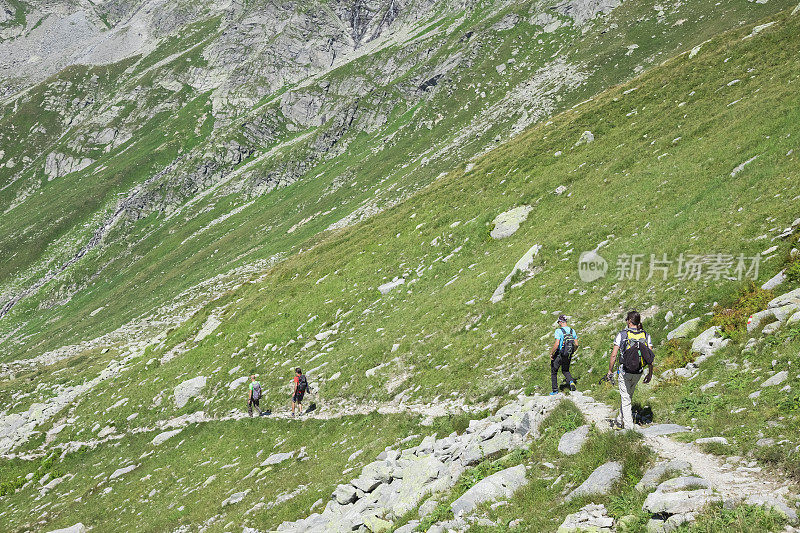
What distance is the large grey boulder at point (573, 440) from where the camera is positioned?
31.3ft

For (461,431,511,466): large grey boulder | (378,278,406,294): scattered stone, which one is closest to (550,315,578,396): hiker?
(461,431,511,466): large grey boulder

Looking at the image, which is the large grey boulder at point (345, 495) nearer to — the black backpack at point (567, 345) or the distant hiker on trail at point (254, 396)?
the black backpack at point (567, 345)

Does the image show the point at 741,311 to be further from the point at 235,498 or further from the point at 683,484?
the point at 235,498

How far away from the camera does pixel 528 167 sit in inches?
1443

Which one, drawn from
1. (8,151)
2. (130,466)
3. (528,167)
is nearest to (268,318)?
(130,466)

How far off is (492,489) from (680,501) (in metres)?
3.71

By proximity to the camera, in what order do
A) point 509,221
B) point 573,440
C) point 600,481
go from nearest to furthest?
point 600,481, point 573,440, point 509,221

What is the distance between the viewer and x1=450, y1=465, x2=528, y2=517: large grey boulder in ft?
30.2

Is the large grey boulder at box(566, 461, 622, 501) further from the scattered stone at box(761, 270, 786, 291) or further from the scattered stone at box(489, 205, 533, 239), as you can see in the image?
the scattered stone at box(489, 205, 533, 239)

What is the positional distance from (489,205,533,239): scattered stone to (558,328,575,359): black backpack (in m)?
15.6

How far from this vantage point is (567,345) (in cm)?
1423

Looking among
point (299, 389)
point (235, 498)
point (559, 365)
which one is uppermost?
point (559, 365)

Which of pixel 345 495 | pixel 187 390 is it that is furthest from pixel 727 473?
pixel 187 390

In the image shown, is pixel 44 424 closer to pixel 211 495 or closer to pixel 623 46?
pixel 211 495
